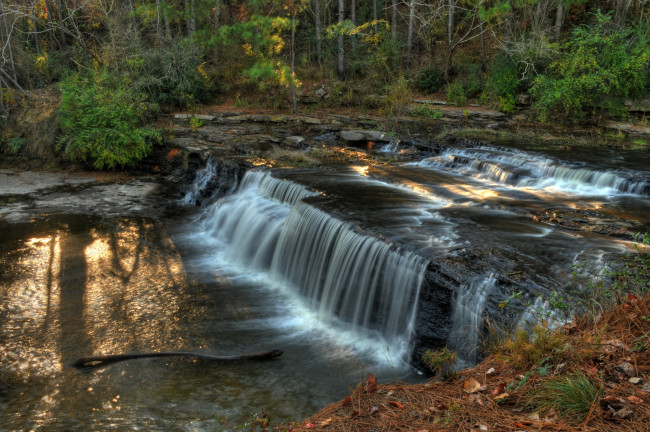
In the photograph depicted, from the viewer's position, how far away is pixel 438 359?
4430 mm

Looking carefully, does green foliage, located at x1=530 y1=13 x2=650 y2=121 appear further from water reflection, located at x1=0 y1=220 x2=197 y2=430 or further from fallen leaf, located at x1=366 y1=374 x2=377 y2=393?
fallen leaf, located at x1=366 y1=374 x2=377 y2=393

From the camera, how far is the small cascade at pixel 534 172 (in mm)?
10223

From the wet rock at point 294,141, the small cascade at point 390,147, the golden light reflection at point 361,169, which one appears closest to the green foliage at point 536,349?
the golden light reflection at point 361,169

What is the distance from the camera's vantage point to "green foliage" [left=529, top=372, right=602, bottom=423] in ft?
9.99

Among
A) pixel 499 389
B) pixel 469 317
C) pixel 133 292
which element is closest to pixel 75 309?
pixel 133 292

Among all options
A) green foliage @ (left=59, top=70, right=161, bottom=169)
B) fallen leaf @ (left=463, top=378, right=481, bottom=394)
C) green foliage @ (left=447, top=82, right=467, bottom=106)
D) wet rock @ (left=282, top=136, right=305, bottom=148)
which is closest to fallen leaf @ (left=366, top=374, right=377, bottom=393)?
fallen leaf @ (left=463, top=378, right=481, bottom=394)

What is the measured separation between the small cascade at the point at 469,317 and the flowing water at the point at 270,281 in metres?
0.02

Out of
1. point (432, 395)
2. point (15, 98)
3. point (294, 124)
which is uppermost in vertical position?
point (15, 98)

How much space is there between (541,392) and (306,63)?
72.6ft

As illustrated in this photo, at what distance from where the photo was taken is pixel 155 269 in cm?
907

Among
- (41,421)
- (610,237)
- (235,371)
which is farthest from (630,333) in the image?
(41,421)

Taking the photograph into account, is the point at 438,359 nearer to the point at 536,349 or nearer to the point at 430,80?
the point at 536,349

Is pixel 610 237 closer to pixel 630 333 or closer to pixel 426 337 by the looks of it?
pixel 426 337

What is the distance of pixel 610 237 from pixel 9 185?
1558cm
